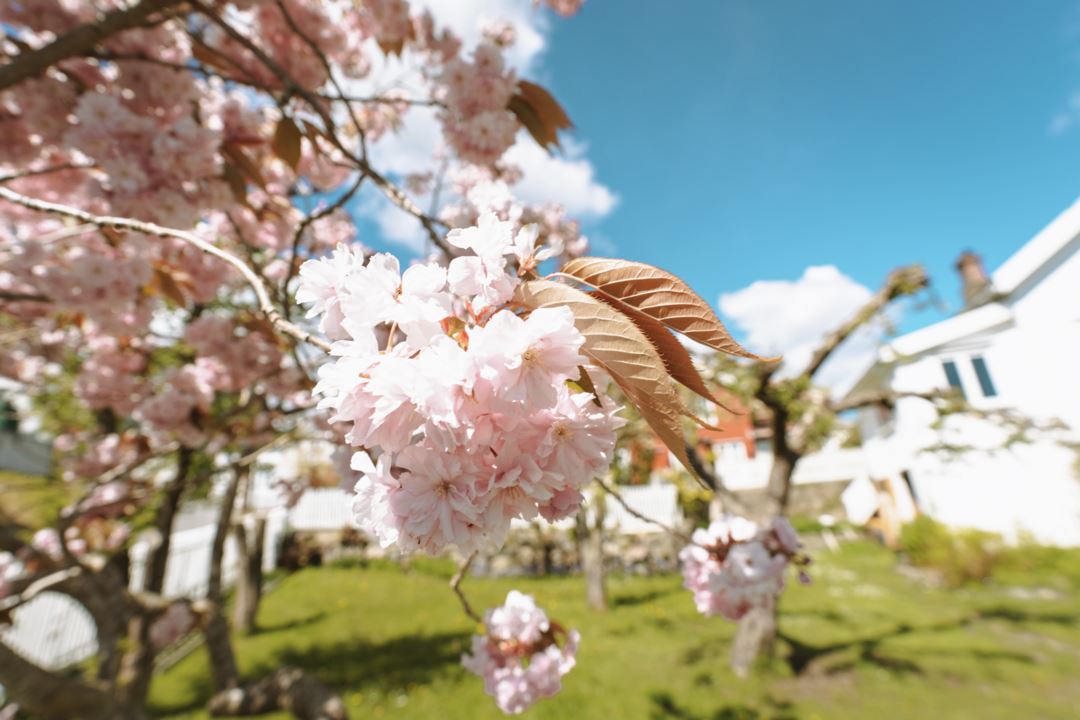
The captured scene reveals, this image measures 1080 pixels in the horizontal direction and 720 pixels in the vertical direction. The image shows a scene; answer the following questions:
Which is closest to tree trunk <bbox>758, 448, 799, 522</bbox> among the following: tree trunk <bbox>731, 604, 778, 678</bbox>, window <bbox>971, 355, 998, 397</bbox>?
tree trunk <bbox>731, 604, 778, 678</bbox>

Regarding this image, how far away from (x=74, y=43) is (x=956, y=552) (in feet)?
41.3

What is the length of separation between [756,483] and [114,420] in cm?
1690

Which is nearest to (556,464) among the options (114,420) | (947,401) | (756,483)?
(947,401)

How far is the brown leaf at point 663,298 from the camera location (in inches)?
25.2

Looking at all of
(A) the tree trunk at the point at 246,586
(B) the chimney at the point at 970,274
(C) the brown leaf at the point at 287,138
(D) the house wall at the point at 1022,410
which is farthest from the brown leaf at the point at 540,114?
(B) the chimney at the point at 970,274

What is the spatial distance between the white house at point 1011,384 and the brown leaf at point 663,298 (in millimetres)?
11228

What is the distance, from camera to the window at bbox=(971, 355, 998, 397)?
39.4 ft

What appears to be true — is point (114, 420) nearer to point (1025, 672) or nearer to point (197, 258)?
point (197, 258)

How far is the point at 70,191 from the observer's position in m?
2.81

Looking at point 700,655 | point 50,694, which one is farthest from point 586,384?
point 700,655

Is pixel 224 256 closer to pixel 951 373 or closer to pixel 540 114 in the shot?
pixel 540 114

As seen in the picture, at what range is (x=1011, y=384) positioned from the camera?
11609 mm

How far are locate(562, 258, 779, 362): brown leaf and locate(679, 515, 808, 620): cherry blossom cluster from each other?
139 cm

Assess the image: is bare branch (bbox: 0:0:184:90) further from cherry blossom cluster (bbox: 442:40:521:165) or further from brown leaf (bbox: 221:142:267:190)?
cherry blossom cluster (bbox: 442:40:521:165)
